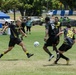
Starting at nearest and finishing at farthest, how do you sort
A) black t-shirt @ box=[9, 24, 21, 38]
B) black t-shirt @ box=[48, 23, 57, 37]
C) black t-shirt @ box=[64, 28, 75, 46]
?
black t-shirt @ box=[64, 28, 75, 46] → black t-shirt @ box=[48, 23, 57, 37] → black t-shirt @ box=[9, 24, 21, 38]

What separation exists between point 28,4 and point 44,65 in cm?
5571

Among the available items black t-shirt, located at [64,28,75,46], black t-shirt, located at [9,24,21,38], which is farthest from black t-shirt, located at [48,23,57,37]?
black t-shirt, located at [9,24,21,38]

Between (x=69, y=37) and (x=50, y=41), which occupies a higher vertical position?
(x=69, y=37)

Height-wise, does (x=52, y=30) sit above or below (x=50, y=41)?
above

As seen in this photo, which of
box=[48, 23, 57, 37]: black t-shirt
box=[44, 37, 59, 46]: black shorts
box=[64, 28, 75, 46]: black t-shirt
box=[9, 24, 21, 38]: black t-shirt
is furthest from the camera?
box=[9, 24, 21, 38]: black t-shirt

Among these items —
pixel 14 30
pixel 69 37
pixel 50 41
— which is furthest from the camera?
pixel 14 30

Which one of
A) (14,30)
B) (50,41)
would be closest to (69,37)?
(50,41)

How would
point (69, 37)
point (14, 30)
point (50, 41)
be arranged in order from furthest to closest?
1. point (14, 30)
2. point (50, 41)
3. point (69, 37)

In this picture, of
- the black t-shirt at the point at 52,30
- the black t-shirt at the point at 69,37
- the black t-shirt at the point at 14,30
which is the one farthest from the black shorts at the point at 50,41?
the black t-shirt at the point at 14,30

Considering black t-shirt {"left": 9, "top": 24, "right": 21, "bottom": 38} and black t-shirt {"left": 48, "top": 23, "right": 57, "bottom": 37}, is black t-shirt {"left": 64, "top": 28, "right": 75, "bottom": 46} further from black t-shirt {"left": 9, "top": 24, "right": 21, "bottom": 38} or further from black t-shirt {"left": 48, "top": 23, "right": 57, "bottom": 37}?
black t-shirt {"left": 9, "top": 24, "right": 21, "bottom": 38}

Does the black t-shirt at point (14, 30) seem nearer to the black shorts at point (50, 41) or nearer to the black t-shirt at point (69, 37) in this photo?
the black shorts at point (50, 41)

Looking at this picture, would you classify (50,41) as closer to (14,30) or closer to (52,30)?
(52,30)

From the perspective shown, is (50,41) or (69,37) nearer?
(69,37)

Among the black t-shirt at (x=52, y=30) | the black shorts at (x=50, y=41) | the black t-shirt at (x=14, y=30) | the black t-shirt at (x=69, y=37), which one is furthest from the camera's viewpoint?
the black t-shirt at (x=14, y=30)
